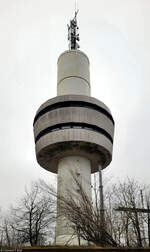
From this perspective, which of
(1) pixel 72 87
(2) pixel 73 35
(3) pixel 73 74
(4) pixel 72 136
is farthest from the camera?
(2) pixel 73 35

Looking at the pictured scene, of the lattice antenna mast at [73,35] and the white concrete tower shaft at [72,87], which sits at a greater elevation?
the lattice antenna mast at [73,35]

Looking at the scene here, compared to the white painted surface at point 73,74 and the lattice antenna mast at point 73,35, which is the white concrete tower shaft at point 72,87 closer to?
the white painted surface at point 73,74

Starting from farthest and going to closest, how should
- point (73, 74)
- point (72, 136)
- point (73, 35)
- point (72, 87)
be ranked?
1. point (73, 35)
2. point (73, 74)
3. point (72, 87)
4. point (72, 136)

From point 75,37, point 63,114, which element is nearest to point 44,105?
point 63,114

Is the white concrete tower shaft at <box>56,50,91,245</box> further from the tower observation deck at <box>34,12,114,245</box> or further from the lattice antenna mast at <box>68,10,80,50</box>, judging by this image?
the lattice antenna mast at <box>68,10,80,50</box>

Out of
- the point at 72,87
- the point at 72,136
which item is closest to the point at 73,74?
the point at 72,87

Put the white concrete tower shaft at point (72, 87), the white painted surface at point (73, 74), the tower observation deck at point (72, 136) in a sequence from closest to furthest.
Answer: the tower observation deck at point (72, 136) → the white concrete tower shaft at point (72, 87) → the white painted surface at point (73, 74)

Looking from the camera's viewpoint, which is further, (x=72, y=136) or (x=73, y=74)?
(x=73, y=74)

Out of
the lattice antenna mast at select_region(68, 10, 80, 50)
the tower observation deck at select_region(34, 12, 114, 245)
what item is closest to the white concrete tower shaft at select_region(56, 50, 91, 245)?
the tower observation deck at select_region(34, 12, 114, 245)

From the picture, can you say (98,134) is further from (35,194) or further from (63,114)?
(35,194)

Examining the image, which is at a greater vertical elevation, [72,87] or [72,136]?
[72,87]

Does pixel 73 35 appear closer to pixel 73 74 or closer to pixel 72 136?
pixel 73 74

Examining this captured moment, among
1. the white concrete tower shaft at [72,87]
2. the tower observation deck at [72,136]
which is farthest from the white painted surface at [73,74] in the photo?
the tower observation deck at [72,136]

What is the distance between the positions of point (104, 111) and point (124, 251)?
104 ft
